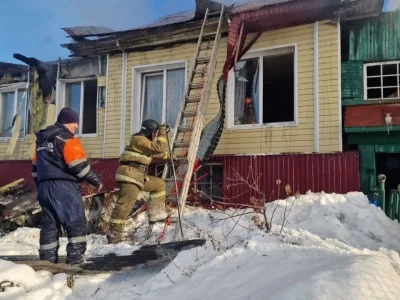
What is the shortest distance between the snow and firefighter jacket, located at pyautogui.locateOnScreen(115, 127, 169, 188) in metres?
0.91

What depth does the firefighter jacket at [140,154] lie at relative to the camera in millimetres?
5633

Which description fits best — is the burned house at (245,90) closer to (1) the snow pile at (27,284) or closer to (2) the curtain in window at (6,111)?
(2) the curtain in window at (6,111)

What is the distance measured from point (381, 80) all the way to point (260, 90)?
235 centimetres

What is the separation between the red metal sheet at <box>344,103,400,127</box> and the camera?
23.3 feet

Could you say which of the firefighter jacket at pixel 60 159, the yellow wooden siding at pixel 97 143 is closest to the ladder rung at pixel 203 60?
the yellow wooden siding at pixel 97 143

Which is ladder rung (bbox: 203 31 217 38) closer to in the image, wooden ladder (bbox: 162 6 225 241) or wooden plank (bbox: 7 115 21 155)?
wooden ladder (bbox: 162 6 225 241)

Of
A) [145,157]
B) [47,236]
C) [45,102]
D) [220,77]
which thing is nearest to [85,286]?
[47,236]

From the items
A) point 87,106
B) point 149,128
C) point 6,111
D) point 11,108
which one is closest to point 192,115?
point 149,128

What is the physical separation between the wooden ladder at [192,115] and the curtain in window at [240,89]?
30.7 inches

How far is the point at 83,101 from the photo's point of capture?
10.7 metres

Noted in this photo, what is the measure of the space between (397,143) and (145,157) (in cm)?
452

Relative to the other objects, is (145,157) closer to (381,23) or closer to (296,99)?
(296,99)

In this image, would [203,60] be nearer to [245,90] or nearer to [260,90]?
[245,90]

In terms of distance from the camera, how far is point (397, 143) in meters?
7.21
